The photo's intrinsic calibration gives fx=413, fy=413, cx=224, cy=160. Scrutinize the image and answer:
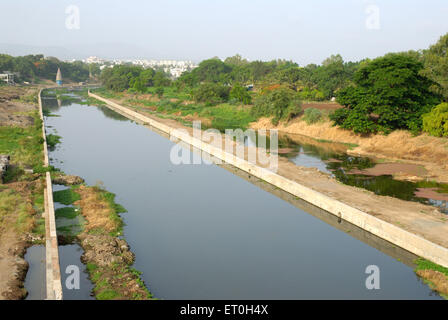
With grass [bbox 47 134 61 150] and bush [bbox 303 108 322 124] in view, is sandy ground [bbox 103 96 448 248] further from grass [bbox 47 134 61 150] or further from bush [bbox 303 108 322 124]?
grass [bbox 47 134 61 150]

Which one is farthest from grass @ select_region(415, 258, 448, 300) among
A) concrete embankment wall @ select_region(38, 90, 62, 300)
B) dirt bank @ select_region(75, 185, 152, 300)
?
concrete embankment wall @ select_region(38, 90, 62, 300)

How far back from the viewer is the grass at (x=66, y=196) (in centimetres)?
1852

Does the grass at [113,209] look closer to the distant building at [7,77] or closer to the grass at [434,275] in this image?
Answer: the grass at [434,275]

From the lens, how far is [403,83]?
3122 cm

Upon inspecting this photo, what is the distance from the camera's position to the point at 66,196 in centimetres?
1920

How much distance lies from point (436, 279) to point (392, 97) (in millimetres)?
21777

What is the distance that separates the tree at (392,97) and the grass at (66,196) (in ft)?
73.4

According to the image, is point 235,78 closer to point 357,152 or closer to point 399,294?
point 357,152

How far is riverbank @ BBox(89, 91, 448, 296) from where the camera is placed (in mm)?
14188

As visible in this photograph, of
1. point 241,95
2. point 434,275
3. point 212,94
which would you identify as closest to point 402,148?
point 434,275

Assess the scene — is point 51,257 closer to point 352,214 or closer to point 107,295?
point 107,295

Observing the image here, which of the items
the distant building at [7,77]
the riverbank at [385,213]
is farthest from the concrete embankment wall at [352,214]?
the distant building at [7,77]
